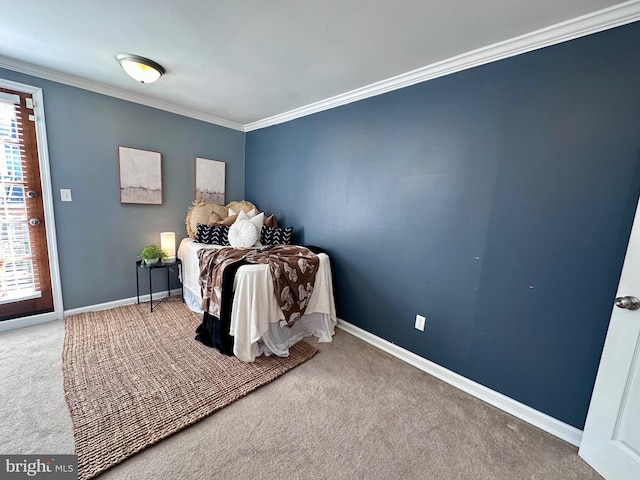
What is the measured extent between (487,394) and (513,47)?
7.42ft

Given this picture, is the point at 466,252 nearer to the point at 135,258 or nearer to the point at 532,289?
the point at 532,289

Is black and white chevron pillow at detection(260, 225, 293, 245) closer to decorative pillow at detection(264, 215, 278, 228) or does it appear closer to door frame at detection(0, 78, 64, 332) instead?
decorative pillow at detection(264, 215, 278, 228)

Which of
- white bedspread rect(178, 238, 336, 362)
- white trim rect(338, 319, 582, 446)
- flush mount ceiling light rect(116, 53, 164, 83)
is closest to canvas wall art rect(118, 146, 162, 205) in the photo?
flush mount ceiling light rect(116, 53, 164, 83)

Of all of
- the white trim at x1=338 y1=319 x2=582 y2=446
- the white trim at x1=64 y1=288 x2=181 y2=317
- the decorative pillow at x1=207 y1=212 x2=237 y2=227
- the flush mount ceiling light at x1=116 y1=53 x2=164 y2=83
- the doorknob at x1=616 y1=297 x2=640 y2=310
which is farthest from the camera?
the decorative pillow at x1=207 y1=212 x2=237 y2=227

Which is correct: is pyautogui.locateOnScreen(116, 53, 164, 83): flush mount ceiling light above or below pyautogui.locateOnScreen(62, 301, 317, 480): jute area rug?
above

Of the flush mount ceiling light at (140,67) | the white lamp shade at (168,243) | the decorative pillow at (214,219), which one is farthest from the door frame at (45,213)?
the decorative pillow at (214,219)

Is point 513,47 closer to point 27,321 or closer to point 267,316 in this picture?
point 267,316

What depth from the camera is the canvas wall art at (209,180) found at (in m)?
3.39

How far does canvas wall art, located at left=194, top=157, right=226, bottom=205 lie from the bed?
76cm

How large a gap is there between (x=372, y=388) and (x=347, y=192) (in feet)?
5.60

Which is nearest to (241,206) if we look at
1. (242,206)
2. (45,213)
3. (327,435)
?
(242,206)

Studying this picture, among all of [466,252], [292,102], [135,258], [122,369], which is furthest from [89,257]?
[466,252]

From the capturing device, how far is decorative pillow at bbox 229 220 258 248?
9.27 feet

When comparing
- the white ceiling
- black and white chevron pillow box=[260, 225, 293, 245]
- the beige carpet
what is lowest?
the beige carpet
